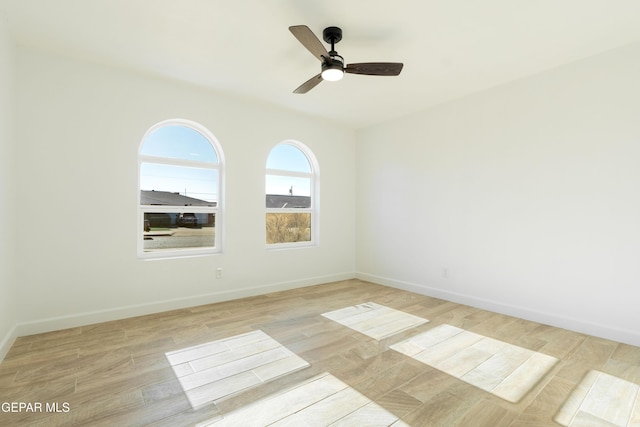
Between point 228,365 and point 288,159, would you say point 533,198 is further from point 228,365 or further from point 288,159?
point 228,365

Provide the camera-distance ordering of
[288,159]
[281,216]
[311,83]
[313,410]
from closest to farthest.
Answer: [313,410], [311,83], [281,216], [288,159]

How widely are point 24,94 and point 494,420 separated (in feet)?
14.7

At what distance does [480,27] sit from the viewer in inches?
97.8

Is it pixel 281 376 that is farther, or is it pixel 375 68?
pixel 375 68

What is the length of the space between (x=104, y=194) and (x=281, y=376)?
2617 millimetres

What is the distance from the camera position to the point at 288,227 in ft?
15.6

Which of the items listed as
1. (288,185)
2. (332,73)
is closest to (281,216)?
(288,185)

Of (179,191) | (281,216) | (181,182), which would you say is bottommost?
(281,216)

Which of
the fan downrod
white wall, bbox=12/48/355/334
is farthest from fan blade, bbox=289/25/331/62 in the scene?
white wall, bbox=12/48/355/334

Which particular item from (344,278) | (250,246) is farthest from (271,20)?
(344,278)

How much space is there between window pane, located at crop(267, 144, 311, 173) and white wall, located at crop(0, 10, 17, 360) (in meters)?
2.71

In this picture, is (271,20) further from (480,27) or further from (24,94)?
(24,94)

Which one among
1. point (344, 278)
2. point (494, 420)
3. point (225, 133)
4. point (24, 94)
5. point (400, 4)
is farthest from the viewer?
point (344, 278)

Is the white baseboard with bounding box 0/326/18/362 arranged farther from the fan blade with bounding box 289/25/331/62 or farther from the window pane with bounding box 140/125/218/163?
the fan blade with bounding box 289/25/331/62
